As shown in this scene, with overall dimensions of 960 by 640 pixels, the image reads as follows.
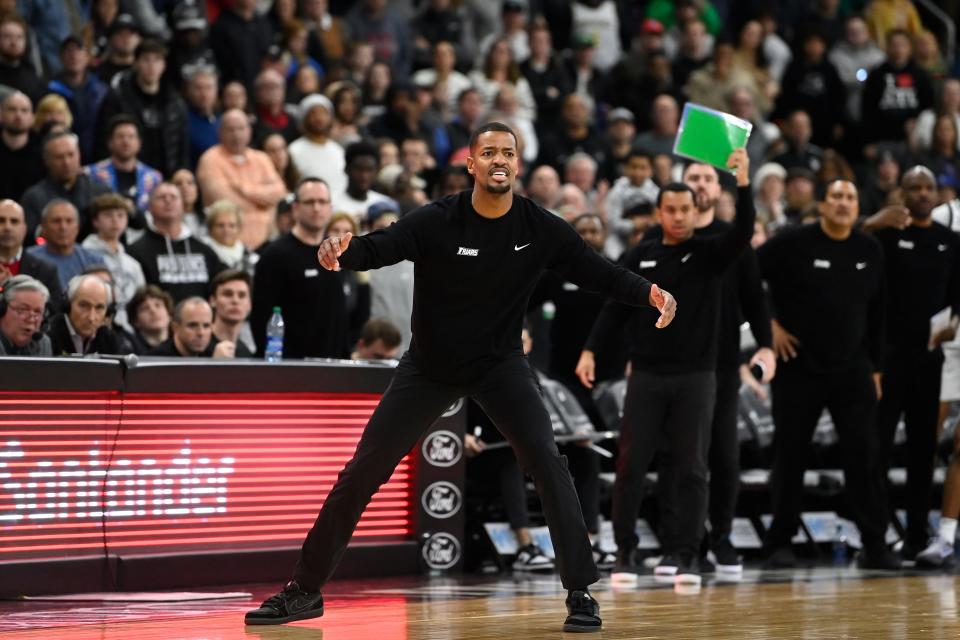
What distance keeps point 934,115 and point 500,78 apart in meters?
4.83

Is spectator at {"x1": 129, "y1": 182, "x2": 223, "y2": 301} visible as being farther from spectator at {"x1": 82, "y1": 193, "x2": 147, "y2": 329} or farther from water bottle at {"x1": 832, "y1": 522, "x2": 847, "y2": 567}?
water bottle at {"x1": 832, "y1": 522, "x2": 847, "y2": 567}

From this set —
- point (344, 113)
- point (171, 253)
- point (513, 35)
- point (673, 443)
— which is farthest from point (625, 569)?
point (513, 35)

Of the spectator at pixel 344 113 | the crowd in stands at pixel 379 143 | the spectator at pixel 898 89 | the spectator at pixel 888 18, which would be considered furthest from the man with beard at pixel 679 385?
the spectator at pixel 888 18

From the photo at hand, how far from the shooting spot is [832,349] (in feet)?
34.0

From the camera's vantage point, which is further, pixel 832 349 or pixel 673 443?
pixel 832 349

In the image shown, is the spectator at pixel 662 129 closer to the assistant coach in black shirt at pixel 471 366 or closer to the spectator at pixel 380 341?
the spectator at pixel 380 341

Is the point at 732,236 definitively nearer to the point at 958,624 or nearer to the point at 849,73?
the point at 958,624

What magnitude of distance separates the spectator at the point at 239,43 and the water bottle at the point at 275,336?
546 cm

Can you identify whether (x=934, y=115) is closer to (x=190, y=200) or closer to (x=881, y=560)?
(x=881, y=560)

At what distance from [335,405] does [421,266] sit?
2.69 metres

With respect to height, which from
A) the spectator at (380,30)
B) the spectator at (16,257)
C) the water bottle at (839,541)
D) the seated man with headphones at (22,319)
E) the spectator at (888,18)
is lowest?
the water bottle at (839,541)

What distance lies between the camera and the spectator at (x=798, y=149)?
16.8 m

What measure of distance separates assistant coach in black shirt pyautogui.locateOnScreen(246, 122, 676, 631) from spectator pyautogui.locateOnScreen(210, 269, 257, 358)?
3.75 m

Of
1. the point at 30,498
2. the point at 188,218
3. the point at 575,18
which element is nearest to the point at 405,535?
the point at 30,498
